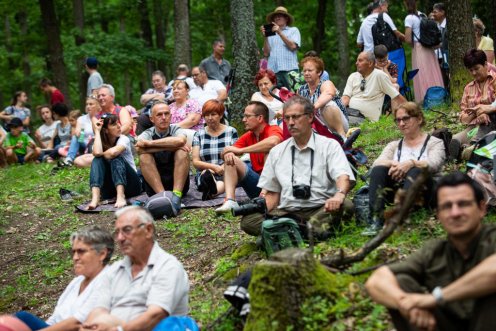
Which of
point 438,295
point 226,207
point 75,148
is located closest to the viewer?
point 438,295

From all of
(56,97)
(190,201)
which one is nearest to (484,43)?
(190,201)

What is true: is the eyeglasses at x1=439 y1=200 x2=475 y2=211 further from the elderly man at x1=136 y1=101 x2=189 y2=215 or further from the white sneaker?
the elderly man at x1=136 y1=101 x2=189 y2=215

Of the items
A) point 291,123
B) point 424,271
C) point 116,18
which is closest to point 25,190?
point 291,123

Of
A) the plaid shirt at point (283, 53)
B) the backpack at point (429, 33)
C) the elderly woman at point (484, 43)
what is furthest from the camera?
the plaid shirt at point (283, 53)

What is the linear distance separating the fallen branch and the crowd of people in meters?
0.16

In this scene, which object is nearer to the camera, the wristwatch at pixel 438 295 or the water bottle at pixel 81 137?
the wristwatch at pixel 438 295

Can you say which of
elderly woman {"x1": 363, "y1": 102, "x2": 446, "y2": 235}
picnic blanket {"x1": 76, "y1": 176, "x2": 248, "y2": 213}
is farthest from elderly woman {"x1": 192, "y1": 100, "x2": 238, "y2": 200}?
elderly woman {"x1": 363, "y1": 102, "x2": 446, "y2": 235}

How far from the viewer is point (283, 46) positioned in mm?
15438

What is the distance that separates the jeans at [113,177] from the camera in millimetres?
11039

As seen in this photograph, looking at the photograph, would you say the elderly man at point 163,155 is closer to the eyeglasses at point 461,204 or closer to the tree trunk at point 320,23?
the eyeglasses at point 461,204

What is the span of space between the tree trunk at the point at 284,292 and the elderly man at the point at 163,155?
4.87m

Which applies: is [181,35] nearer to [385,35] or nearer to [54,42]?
[54,42]

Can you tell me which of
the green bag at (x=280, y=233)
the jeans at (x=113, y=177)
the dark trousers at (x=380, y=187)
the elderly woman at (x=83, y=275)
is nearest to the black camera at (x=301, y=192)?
the green bag at (x=280, y=233)

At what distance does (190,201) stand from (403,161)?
14.2 ft
